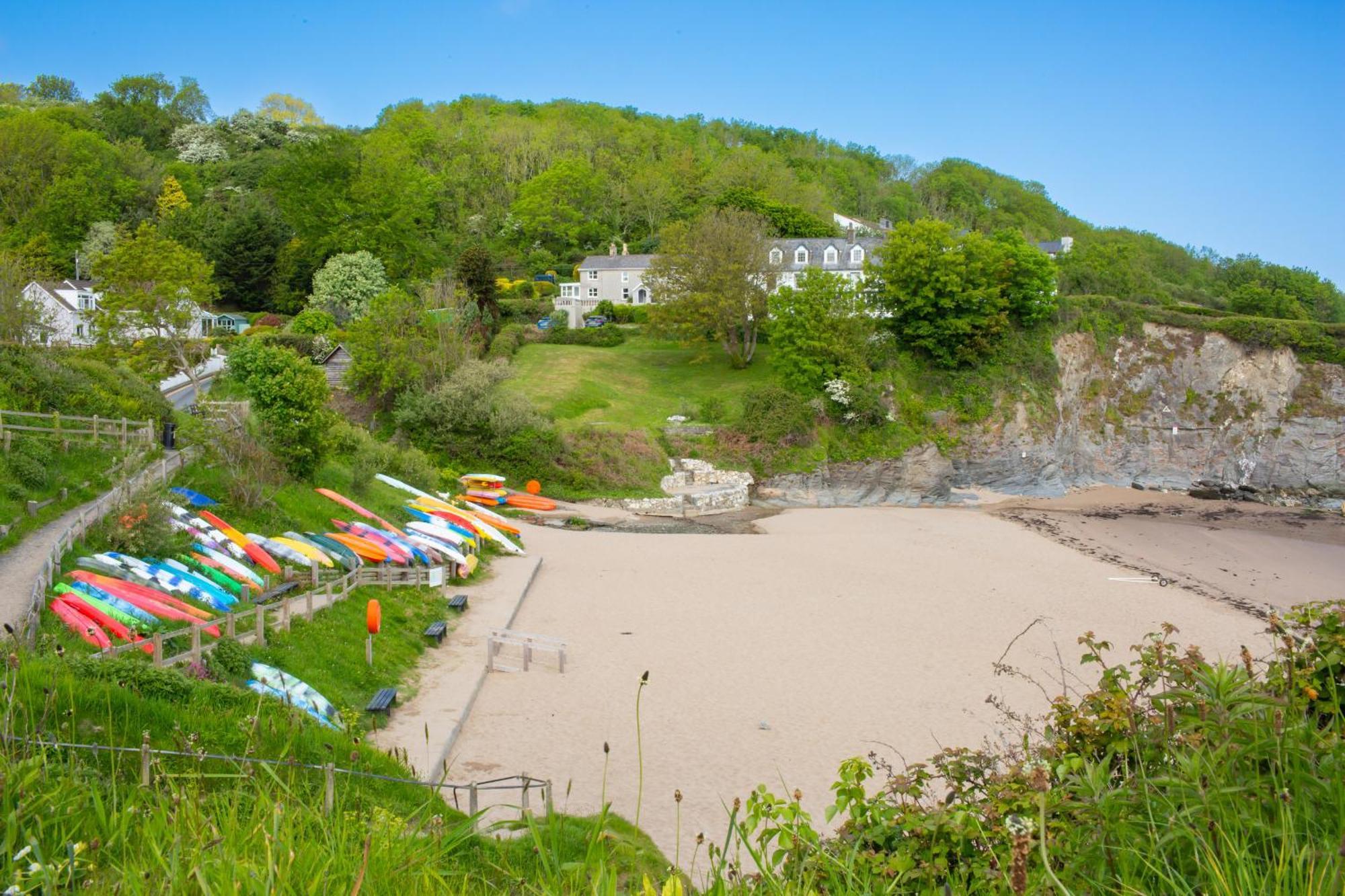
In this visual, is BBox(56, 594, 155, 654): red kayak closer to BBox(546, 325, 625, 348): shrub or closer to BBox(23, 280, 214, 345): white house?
BBox(23, 280, 214, 345): white house

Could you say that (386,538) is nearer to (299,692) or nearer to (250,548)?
(250,548)

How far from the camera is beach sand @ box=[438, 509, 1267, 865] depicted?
11.8 meters

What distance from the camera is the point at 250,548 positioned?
17.2m

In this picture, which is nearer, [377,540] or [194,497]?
[194,497]

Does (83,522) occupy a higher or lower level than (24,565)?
higher

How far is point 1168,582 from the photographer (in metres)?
23.7

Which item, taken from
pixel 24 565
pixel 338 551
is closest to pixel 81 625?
pixel 24 565

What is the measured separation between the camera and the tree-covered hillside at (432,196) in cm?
5766

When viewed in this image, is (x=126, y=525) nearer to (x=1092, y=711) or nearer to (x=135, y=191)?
(x=1092, y=711)

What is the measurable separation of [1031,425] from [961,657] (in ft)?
91.7

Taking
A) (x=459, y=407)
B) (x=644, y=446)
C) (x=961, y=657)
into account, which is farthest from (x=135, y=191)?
(x=961, y=657)

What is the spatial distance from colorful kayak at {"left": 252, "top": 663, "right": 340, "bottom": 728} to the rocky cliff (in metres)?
33.0

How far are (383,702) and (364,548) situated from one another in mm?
7576

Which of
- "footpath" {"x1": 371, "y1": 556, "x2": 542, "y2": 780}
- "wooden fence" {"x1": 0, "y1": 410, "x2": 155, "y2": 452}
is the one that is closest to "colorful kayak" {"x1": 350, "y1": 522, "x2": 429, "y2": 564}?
"footpath" {"x1": 371, "y1": 556, "x2": 542, "y2": 780}
